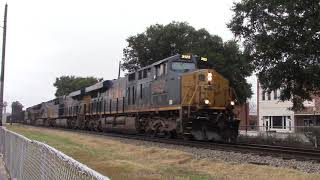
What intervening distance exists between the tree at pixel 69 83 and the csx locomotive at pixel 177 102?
86228 millimetres

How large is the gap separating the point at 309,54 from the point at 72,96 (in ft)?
92.0

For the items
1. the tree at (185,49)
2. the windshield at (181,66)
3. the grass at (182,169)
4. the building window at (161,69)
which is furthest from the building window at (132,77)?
the tree at (185,49)

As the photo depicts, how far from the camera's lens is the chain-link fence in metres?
4.72

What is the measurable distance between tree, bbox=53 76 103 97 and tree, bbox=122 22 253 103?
5921 centimetres

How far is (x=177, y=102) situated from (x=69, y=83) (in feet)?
334

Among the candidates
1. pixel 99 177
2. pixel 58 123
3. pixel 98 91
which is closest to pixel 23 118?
pixel 58 123

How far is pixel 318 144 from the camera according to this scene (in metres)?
24.0

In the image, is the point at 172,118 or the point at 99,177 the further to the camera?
the point at 172,118

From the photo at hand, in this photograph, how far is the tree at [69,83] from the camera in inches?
4632

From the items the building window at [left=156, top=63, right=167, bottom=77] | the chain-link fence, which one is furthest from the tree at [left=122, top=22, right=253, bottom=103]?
the chain-link fence

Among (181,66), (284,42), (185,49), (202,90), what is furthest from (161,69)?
(185,49)

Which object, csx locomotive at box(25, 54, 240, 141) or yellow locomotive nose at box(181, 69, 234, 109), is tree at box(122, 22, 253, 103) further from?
yellow locomotive nose at box(181, 69, 234, 109)

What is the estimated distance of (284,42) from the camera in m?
26.7

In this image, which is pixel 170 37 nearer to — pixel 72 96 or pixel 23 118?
pixel 72 96
